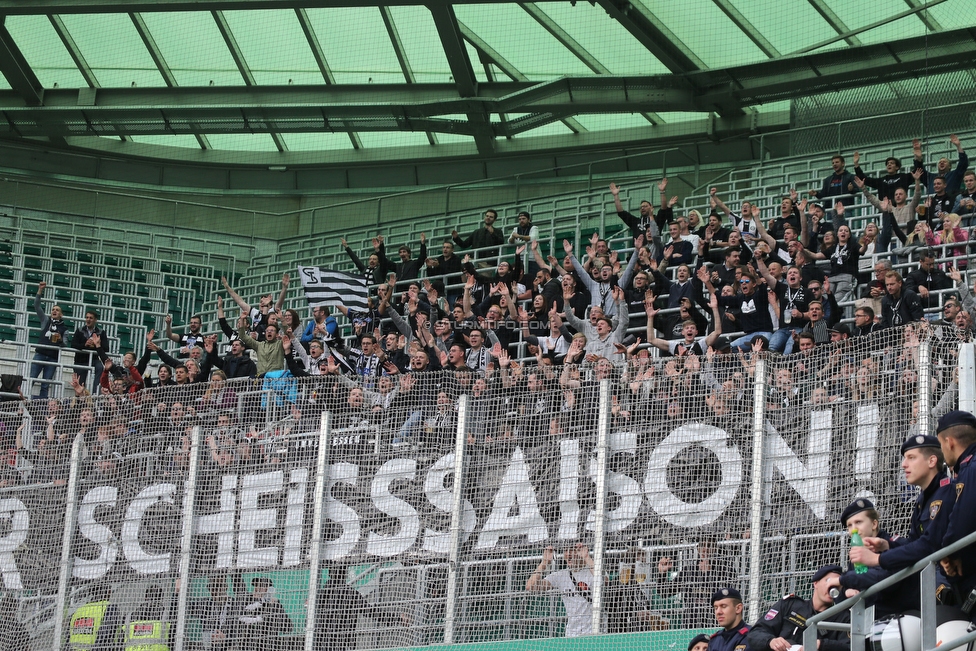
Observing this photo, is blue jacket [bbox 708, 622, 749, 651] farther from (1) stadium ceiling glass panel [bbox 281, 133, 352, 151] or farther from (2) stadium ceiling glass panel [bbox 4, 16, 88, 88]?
(1) stadium ceiling glass panel [bbox 281, 133, 352, 151]

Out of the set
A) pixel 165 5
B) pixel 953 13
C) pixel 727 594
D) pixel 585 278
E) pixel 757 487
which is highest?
pixel 165 5

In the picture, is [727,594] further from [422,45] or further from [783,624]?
[422,45]

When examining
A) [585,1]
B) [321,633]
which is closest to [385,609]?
[321,633]

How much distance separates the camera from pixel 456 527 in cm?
1152

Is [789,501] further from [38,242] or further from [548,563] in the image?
[38,242]

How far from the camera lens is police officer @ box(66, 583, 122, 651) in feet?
41.5

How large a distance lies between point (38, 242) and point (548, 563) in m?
16.5

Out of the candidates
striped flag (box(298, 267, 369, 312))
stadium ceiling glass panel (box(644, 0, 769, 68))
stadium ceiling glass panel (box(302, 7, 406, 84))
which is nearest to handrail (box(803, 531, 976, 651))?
striped flag (box(298, 267, 369, 312))

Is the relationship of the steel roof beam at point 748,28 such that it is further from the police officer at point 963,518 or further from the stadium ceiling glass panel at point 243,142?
the police officer at point 963,518

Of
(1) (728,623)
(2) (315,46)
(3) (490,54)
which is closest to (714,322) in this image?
(1) (728,623)

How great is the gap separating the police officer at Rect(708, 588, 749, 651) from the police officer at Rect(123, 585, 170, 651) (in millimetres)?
5272

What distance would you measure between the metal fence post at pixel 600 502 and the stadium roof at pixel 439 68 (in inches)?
460

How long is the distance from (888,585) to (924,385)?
3667 mm

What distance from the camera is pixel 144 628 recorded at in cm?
1249
